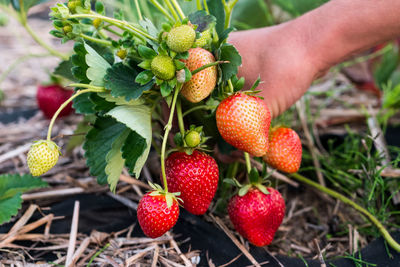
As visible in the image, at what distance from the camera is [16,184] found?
734mm

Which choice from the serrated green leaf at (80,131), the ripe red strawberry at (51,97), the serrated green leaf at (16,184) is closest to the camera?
the serrated green leaf at (16,184)

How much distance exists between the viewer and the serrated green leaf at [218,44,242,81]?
1.80 feet

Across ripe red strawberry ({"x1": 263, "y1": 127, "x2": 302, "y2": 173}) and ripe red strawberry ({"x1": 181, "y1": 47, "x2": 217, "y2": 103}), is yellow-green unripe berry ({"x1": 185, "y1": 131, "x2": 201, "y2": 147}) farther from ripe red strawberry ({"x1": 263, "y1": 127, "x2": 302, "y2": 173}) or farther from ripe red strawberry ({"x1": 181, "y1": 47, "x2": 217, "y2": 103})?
ripe red strawberry ({"x1": 263, "y1": 127, "x2": 302, "y2": 173})

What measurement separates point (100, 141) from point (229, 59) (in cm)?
28

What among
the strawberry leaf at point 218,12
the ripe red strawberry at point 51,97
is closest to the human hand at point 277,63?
the strawberry leaf at point 218,12

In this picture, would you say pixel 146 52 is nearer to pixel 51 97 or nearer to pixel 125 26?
pixel 125 26

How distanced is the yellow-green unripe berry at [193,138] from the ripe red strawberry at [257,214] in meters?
0.15

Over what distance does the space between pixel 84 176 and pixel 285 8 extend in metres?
0.87

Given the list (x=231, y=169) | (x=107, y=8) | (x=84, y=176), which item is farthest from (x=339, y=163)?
(x=107, y=8)

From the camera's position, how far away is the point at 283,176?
875mm

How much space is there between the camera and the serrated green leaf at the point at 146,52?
1.75 feet

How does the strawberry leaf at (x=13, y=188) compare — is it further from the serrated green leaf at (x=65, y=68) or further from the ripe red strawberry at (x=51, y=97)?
the ripe red strawberry at (x=51, y=97)

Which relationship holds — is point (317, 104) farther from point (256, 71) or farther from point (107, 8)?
point (107, 8)

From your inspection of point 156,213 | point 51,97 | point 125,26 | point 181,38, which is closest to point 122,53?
point 125,26
